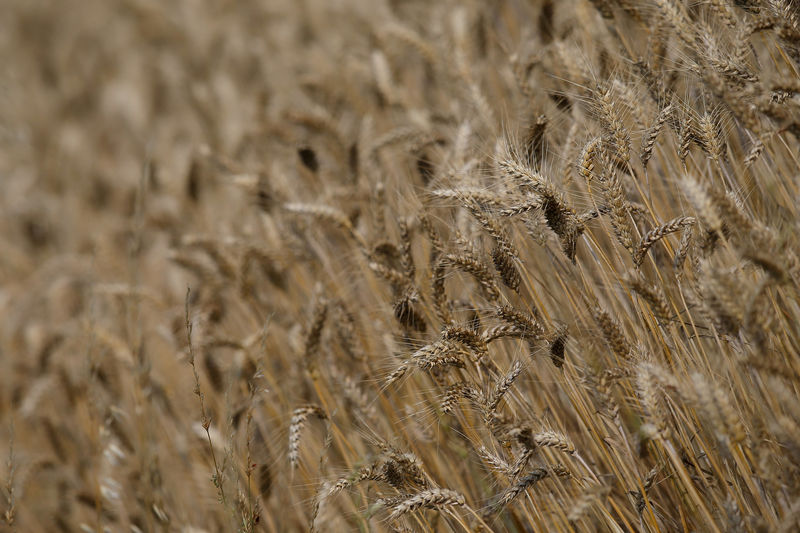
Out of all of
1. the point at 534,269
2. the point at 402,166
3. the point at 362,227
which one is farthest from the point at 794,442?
the point at 402,166

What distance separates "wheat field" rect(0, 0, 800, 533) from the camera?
119 centimetres

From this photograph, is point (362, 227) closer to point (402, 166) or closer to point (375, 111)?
point (402, 166)

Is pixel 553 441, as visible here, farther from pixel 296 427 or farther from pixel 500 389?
pixel 296 427

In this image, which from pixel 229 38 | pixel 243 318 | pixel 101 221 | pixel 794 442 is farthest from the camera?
pixel 229 38

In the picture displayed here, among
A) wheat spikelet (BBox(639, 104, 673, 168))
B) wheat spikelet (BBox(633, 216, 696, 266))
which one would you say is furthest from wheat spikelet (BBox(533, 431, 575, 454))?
wheat spikelet (BBox(639, 104, 673, 168))

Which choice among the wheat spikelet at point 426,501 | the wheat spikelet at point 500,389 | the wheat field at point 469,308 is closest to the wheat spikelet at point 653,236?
the wheat field at point 469,308

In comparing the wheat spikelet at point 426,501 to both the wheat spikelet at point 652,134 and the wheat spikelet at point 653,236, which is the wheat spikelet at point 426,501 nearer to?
the wheat spikelet at point 653,236

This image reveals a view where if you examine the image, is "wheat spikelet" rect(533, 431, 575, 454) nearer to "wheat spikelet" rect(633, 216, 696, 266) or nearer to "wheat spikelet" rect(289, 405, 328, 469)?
"wheat spikelet" rect(633, 216, 696, 266)

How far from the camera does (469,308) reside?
1611 mm

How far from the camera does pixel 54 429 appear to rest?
2529mm

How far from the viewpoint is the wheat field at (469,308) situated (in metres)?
1.19

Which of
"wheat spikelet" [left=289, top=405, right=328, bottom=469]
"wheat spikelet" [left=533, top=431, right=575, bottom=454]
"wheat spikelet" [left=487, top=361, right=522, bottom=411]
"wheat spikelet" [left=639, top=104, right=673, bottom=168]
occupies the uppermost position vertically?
"wheat spikelet" [left=639, top=104, right=673, bottom=168]

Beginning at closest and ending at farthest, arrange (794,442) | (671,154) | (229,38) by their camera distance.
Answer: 1. (794,442)
2. (671,154)
3. (229,38)

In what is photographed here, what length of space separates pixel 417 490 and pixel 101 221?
4179 mm
